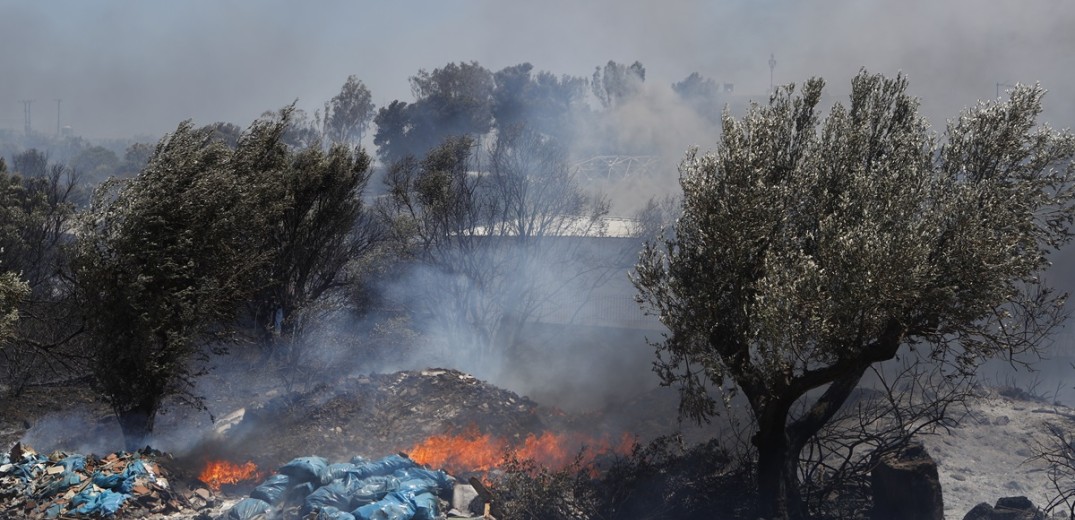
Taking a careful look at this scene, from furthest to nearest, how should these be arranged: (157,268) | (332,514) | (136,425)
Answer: (136,425)
(157,268)
(332,514)

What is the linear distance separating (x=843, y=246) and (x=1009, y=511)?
5.66 metres

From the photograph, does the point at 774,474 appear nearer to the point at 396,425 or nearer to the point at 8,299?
the point at 396,425

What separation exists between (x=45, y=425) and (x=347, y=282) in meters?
9.13

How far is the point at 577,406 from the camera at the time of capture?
25.6 metres

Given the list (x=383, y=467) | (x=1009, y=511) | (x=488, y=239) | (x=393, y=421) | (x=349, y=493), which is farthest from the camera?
(x=488, y=239)

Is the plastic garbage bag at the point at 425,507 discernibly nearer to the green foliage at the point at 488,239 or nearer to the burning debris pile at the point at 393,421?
the burning debris pile at the point at 393,421

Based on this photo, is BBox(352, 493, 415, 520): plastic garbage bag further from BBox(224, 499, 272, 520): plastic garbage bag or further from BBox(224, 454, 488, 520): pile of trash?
BBox(224, 499, 272, 520): plastic garbage bag

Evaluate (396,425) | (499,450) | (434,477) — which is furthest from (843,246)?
(396,425)

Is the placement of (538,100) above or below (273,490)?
above

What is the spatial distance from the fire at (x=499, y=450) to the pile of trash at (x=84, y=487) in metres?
4.49

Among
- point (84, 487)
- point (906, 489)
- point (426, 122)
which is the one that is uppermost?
point (426, 122)

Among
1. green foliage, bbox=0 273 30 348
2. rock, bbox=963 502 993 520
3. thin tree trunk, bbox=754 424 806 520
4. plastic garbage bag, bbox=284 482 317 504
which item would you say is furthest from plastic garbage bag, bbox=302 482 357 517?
rock, bbox=963 502 993 520

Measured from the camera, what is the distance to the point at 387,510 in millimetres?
11859

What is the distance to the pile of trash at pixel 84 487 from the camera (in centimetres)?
1184
